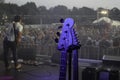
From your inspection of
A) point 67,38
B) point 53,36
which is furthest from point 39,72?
point 67,38

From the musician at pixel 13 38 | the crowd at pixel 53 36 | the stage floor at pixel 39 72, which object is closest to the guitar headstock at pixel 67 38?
the stage floor at pixel 39 72

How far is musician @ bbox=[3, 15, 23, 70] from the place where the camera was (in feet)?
11.3

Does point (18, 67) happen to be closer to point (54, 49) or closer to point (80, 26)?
point (54, 49)

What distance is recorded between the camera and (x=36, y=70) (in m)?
3.54

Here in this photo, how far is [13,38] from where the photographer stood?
3.48 meters

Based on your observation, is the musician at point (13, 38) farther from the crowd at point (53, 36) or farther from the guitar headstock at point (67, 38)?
the guitar headstock at point (67, 38)

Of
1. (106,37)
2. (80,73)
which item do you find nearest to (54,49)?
(106,37)

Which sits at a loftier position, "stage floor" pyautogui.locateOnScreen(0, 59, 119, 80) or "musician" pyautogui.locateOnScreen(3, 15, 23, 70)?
"musician" pyautogui.locateOnScreen(3, 15, 23, 70)

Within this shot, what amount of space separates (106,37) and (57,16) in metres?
0.80

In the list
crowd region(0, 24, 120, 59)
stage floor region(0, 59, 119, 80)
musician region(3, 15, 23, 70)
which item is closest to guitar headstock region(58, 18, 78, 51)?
stage floor region(0, 59, 119, 80)

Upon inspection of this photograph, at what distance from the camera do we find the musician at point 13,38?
3457mm

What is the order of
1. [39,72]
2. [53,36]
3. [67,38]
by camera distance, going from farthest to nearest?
[53,36]
[39,72]
[67,38]

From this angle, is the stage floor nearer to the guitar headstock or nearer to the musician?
the musician

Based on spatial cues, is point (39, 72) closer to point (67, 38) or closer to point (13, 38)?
point (13, 38)
